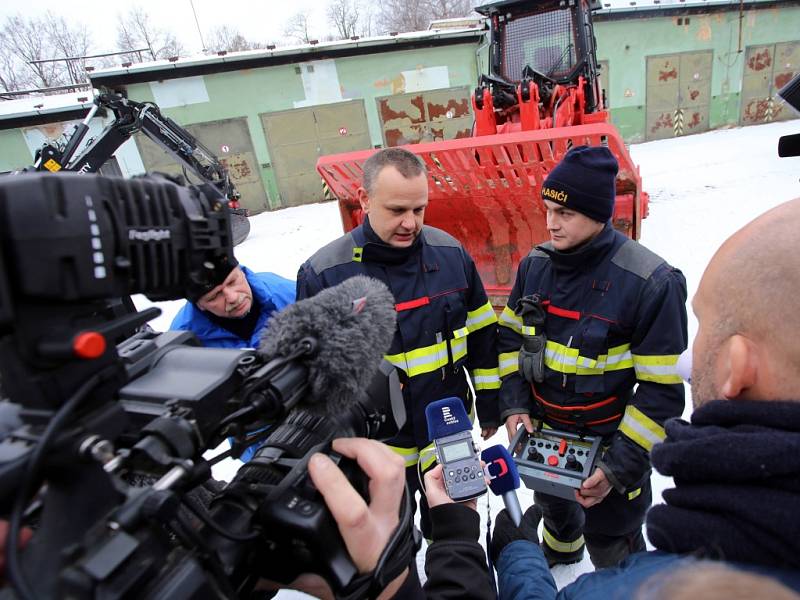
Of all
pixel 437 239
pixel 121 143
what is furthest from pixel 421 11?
pixel 437 239

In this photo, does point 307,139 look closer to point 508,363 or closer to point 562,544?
point 508,363

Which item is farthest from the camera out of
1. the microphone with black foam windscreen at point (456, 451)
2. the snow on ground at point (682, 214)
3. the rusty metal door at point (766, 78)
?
the rusty metal door at point (766, 78)

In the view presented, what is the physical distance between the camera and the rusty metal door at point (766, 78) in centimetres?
1546

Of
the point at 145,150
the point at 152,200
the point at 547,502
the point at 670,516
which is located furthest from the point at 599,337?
the point at 145,150

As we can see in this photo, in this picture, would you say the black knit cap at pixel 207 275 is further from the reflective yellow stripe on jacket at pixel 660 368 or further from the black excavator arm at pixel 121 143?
the black excavator arm at pixel 121 143

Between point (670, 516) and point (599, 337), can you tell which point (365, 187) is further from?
point (670, 516)

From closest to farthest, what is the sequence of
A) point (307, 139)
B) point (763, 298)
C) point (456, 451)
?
point (763, 298), point (456, 451), point (307, 139)

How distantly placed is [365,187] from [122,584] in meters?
1.87

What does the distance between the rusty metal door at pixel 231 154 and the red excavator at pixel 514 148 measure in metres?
8.24

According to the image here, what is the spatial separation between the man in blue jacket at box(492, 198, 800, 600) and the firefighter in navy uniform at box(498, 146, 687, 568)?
2.56 ft

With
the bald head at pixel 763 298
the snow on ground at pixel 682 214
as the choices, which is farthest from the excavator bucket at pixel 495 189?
the bald head at pixel 763 298

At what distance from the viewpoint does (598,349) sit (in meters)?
1.76

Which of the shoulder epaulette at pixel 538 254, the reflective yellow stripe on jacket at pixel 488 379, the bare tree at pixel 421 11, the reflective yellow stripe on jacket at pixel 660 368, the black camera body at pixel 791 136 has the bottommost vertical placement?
the reflective yellow stripe on jacket at pixel 488 379

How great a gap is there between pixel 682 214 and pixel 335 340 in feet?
23.0
